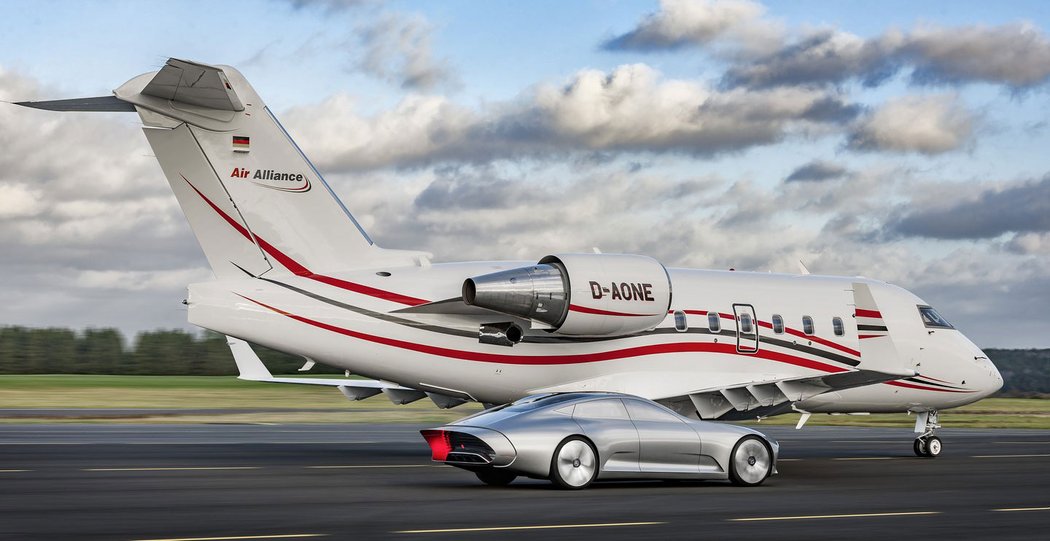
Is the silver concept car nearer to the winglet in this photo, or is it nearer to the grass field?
the winglet

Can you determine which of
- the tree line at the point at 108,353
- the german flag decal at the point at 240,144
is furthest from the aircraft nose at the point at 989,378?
the tree line at the point at 108,353

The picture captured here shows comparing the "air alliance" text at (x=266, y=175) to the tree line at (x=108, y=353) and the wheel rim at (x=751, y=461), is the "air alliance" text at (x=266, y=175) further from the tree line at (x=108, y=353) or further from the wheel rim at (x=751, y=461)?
the tree line at (x=108, y=353)

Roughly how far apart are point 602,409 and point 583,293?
4.54 m

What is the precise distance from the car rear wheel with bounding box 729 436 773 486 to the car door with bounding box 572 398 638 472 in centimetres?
159

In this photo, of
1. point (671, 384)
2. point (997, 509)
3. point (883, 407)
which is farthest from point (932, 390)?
point (997, 509)

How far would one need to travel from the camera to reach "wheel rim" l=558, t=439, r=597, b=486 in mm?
15875

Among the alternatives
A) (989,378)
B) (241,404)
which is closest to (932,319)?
(989,378)

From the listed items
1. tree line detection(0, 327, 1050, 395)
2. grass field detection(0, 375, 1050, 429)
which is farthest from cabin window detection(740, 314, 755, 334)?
tree line detection(0, 327, 1050, 395)

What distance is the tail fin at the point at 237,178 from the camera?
1984 cm

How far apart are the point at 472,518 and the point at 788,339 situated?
12819 millimetres

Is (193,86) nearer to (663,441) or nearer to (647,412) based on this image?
(647,412)

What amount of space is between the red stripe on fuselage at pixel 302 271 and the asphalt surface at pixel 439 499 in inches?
111

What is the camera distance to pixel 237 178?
20422mm

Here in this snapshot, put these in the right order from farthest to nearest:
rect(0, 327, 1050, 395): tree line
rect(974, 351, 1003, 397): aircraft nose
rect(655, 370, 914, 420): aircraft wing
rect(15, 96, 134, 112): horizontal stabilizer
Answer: rect(0, 327, 1050, 395): tree line, rect(974, 351, 1003, 397): aircraft nose, rect(655, 370, 914, 420): aircraft wing, rect(15, 96, 134, 112): horizontal stabilizer
